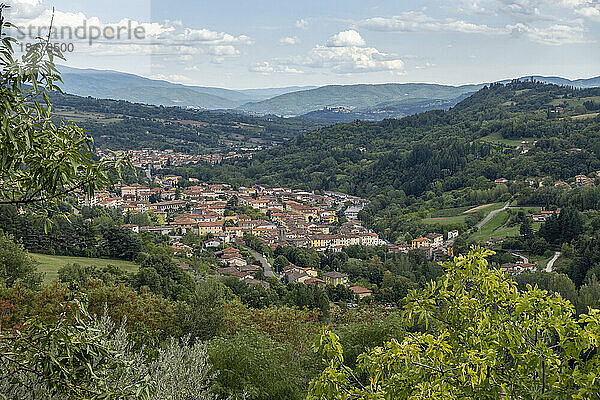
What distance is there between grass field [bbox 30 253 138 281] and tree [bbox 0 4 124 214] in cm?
1668

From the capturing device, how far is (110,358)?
Result: 2666mm

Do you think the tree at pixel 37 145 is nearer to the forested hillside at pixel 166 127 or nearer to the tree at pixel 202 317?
the tree at pixel 202 317

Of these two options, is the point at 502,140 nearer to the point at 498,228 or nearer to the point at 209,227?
the point at 498,228

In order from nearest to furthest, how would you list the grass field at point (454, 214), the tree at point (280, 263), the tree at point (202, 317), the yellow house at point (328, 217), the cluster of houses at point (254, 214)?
the tree at point (202, 317) → the tree at point (280, 263) → the cluster of houses at point (254, 214) → the grass field at point (454, 214) → the yellow house at point (328, 217)

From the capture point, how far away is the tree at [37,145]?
A: 7.59ft

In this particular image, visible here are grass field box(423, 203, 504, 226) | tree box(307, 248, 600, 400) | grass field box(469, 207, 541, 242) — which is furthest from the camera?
grass field box(423, 203, 504, 226)

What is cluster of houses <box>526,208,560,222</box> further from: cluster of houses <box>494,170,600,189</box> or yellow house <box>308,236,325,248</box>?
yellow house <box>308,236,325,248</box>

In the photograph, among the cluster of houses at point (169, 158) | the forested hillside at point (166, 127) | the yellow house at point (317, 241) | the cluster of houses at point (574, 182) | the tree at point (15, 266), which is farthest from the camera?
the forested hillside at point (166, 127)

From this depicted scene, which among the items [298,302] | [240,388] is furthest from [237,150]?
[240,388]

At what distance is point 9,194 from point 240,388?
17.8 ft

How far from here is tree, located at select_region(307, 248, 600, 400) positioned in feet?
9.00

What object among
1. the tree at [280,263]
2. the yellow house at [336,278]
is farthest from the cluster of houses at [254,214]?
the yellow house at [336,278]

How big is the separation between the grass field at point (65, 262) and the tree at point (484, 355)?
55.4 ft

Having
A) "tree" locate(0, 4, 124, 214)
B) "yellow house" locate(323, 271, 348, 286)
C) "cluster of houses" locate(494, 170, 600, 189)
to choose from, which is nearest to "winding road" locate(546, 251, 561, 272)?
"yellow house" locate(323, 271, 348, 286)
